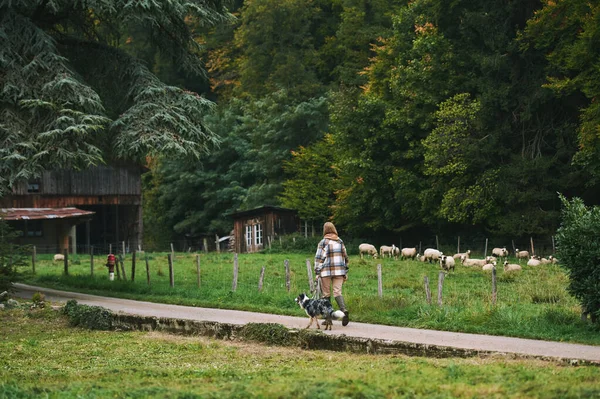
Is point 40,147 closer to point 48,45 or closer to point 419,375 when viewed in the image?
point 48,45

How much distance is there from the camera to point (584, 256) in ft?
56.6

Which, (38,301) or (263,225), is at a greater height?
(263,225)

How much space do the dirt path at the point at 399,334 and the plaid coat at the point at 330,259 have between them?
1.13 m

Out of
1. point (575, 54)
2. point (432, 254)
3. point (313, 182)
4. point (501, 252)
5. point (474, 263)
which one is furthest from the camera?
point (313, 182)

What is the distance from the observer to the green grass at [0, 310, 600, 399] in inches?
437

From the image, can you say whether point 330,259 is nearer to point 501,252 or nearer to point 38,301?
point 38,301

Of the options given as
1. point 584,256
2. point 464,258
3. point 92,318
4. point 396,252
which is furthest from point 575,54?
point 92,318

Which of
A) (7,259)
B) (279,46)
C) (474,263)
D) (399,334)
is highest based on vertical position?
(279,46)

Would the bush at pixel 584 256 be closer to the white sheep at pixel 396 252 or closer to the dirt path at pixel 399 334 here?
the dirt path at pixel 399 334

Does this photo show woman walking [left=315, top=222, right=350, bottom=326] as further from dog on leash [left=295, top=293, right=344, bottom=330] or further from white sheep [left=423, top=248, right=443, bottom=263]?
white sheep [left=423, top=248, right=443, bottom=263]

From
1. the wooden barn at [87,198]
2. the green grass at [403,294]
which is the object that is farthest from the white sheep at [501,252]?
the wooden barn at [87,198]

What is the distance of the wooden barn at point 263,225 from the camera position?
202 ft

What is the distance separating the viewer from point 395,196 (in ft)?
167

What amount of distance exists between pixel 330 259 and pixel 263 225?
43.4 meters
